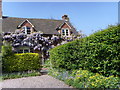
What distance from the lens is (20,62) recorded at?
1157 centimetres

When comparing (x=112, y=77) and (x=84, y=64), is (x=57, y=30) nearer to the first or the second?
(x=84, y=64)

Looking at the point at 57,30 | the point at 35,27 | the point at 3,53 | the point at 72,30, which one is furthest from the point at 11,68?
the point at 72,30

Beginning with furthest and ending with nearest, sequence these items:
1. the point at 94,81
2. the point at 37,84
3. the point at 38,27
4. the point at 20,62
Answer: the point at 38,27 < the point at 20,62 < the point at 37,84 < the point at 94,81

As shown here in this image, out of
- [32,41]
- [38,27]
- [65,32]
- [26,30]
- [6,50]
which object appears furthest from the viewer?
[65,32]

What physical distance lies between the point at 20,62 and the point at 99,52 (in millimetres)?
7384

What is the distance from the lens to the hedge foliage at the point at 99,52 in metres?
5.44

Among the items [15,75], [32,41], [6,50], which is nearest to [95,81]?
[15,75]

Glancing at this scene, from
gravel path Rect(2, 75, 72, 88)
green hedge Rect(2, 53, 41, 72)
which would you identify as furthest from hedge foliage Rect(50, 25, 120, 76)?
green hedge Rect(2, 53, 41, 72)

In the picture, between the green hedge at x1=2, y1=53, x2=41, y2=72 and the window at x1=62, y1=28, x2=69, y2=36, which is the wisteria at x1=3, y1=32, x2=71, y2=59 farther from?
the green hedge at x1=2, y1=53, x2=41, y2=72

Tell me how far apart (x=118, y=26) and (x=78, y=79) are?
2878 mm

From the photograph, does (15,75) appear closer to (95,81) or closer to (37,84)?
(37,84)

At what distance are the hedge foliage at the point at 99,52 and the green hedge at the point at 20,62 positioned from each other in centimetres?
453

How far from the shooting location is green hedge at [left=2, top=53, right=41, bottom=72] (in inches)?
440

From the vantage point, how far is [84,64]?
7.27 meters
